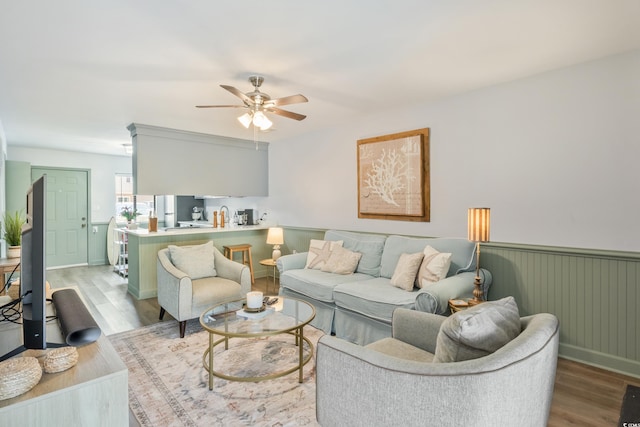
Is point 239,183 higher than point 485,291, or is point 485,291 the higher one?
point 239,183

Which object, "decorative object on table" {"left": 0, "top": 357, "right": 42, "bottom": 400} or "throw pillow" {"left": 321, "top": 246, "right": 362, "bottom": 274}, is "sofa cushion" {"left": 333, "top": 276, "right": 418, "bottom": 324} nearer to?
"throw pillow" {"left": 321, "top": 246, "right": 362, "bottom": 274}

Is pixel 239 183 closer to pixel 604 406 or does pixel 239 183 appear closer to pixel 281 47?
pixel 281 47

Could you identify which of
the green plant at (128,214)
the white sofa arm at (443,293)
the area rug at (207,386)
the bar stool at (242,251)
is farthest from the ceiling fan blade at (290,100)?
the green plant at (128,214)

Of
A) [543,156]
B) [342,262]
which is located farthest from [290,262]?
[543,156]

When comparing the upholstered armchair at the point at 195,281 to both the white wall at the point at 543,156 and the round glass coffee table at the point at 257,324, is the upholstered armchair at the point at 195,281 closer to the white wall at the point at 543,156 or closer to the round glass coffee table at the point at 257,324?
the round glass coffee table at the point at 257,324

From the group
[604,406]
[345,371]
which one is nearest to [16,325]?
[345,371]

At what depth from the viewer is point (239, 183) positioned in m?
5.84

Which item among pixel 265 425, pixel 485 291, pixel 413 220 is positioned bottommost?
pixel 265 425

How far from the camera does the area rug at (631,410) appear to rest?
146 cm

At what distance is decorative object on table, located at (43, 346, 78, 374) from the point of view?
1.16 meters

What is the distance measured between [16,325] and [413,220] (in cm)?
346

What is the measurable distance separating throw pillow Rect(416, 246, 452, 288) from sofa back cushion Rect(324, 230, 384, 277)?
0.69 metres

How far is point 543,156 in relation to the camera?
3.01 meters

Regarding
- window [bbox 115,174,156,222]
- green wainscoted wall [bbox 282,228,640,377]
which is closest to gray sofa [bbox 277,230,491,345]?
green wainscoted wall [bbox 282,228,640,377]
